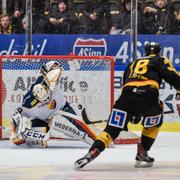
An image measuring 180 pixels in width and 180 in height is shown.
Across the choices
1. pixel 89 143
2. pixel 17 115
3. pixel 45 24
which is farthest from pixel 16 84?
pixel 45 24

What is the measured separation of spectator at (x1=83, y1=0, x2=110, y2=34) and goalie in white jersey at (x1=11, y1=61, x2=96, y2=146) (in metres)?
2.06

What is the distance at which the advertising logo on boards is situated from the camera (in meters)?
9.95

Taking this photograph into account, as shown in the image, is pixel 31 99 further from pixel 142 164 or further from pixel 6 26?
pixel 6 26

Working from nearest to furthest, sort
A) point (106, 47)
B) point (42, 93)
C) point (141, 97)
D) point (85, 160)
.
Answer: point (85, 160)
point (141, 97)
point (42, 93)
point (106, 47)

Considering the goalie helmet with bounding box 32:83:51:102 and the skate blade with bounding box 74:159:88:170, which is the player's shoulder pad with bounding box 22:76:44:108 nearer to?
the goalie helmet with bounding box 32:83:51:102

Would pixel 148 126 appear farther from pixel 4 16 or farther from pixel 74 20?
pixel 4 16

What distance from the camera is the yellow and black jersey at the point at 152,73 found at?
659 cm

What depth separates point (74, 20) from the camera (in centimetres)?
1022

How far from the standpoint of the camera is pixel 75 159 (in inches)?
287

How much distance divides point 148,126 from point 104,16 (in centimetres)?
390

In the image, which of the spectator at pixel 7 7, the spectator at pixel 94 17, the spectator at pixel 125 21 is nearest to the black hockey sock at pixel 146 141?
the spectator at pixel 125 21

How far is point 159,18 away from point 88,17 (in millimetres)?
1096

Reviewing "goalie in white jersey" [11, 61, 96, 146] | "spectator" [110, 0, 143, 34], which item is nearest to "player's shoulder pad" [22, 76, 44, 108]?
"goalie in white jersey" [11, 61, 96, 146]

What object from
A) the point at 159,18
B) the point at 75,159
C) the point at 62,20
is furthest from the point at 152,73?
the point at 62,20
